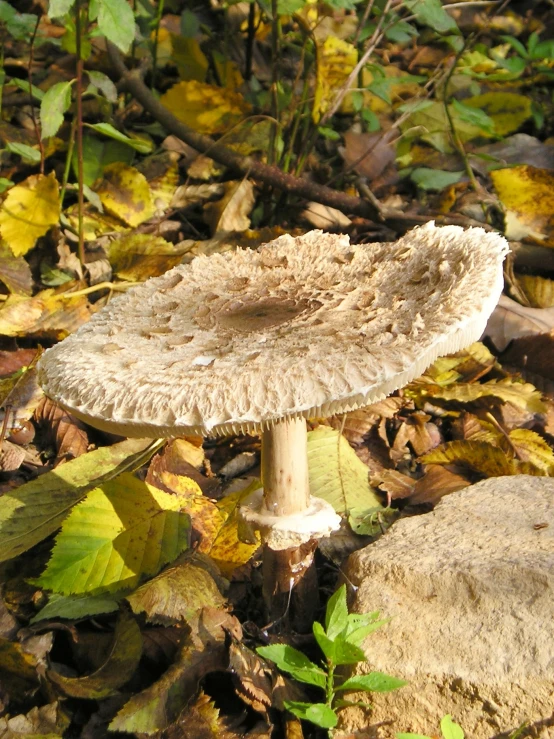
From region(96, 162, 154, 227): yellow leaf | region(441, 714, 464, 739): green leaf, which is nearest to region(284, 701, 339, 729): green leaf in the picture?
region(441, 714, 464, 739): green leaf

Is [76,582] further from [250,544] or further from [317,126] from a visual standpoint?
[317,126]

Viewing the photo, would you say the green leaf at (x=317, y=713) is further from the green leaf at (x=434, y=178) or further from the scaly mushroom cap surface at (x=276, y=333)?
the green leaf at (x=434, y=178)

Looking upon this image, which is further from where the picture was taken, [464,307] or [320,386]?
[464,307]

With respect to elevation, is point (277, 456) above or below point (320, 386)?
below

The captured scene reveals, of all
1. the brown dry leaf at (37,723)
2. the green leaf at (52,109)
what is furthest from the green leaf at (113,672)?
the green leaf at (52,109)

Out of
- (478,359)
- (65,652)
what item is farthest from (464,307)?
(478,359)

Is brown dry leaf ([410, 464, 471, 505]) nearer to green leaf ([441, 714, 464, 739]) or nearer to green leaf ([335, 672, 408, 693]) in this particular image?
green leaf ([335, 672, 408, 693])

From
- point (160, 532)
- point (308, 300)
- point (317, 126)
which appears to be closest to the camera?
point (308, 300)
